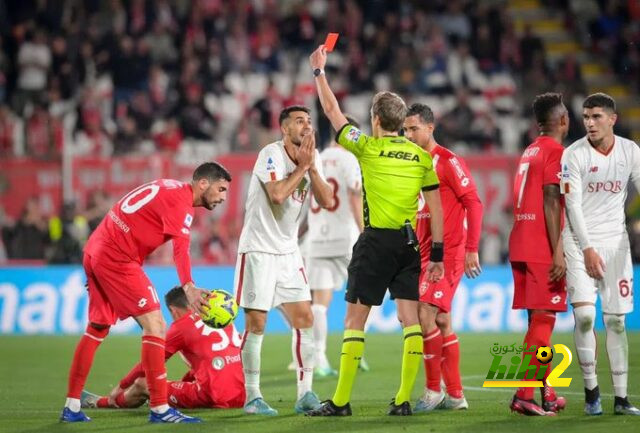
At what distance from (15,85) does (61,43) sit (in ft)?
4.46

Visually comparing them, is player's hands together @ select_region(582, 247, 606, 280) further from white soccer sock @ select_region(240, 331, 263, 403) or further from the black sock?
white soccer sock @ select_region(240, 331, 263, 403)

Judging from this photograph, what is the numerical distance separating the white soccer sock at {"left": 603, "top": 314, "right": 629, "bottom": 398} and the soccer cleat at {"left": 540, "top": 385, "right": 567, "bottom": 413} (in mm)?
528

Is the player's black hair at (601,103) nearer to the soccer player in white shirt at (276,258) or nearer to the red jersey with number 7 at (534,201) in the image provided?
the red jersey with number 7 at (534,201)

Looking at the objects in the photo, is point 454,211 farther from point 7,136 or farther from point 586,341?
point 7,136

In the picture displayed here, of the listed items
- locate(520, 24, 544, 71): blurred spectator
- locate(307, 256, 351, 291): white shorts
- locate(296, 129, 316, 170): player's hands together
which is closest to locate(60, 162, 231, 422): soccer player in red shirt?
locate(296, 129, 316, 170): player's hands together

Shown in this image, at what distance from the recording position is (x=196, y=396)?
947 centimetres

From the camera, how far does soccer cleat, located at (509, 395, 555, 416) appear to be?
8.71 metres

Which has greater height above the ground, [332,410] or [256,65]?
[256,65]

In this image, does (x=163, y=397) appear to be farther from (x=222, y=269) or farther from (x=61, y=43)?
(x=61, y=43)

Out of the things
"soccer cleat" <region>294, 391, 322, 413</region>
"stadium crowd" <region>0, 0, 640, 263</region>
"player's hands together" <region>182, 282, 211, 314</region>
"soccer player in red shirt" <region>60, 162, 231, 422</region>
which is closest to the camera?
"player's hands together" <region>182, 282, 211, 314</region>

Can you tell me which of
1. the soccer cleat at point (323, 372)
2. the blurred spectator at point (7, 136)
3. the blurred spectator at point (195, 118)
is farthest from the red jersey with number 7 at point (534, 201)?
the blurred spectator at point (195, 118)

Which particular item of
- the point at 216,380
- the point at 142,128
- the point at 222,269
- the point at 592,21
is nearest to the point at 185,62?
the point at 142,128

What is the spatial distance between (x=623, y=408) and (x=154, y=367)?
350cm

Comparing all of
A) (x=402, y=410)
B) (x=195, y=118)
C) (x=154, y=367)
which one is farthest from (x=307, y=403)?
(x=195, y=118)
